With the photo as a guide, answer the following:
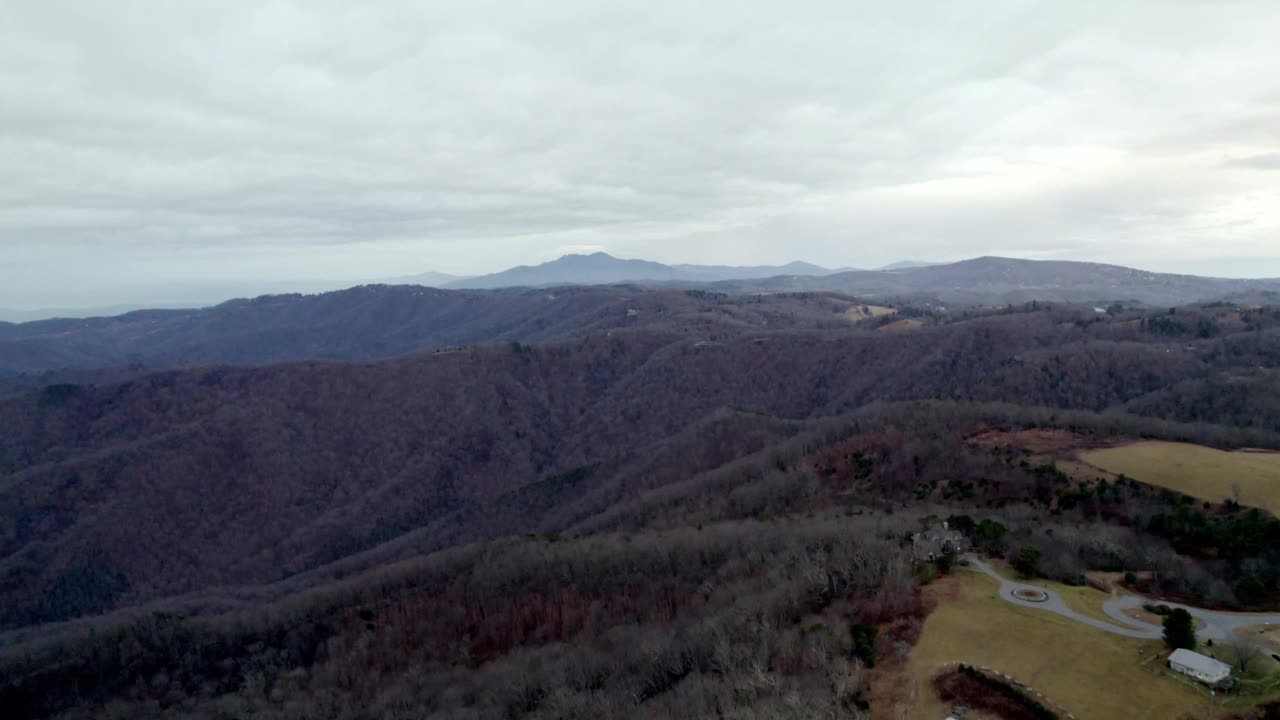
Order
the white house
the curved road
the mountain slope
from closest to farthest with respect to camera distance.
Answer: the white house < the curved road < the mountain slope

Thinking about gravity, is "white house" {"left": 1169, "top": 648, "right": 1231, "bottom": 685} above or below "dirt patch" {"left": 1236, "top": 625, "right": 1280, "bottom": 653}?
above

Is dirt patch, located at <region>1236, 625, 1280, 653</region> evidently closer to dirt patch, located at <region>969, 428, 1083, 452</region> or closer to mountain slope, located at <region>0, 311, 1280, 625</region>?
dirt patch, located at <region>969, 428, 1083, 452</region>

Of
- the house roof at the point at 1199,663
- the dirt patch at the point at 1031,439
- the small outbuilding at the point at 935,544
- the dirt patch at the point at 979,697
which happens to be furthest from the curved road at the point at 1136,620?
the dirt patch at the point at 1031,439

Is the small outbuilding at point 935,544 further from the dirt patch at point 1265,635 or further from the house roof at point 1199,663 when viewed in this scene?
the house roof at point 1199,663

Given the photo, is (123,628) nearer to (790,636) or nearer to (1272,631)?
(790,636)

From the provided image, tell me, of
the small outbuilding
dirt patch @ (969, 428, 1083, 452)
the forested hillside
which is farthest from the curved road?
dirt patch @ (969, 428, 1083, 452)

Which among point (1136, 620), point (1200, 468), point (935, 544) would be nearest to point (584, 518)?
point (935, 544)
